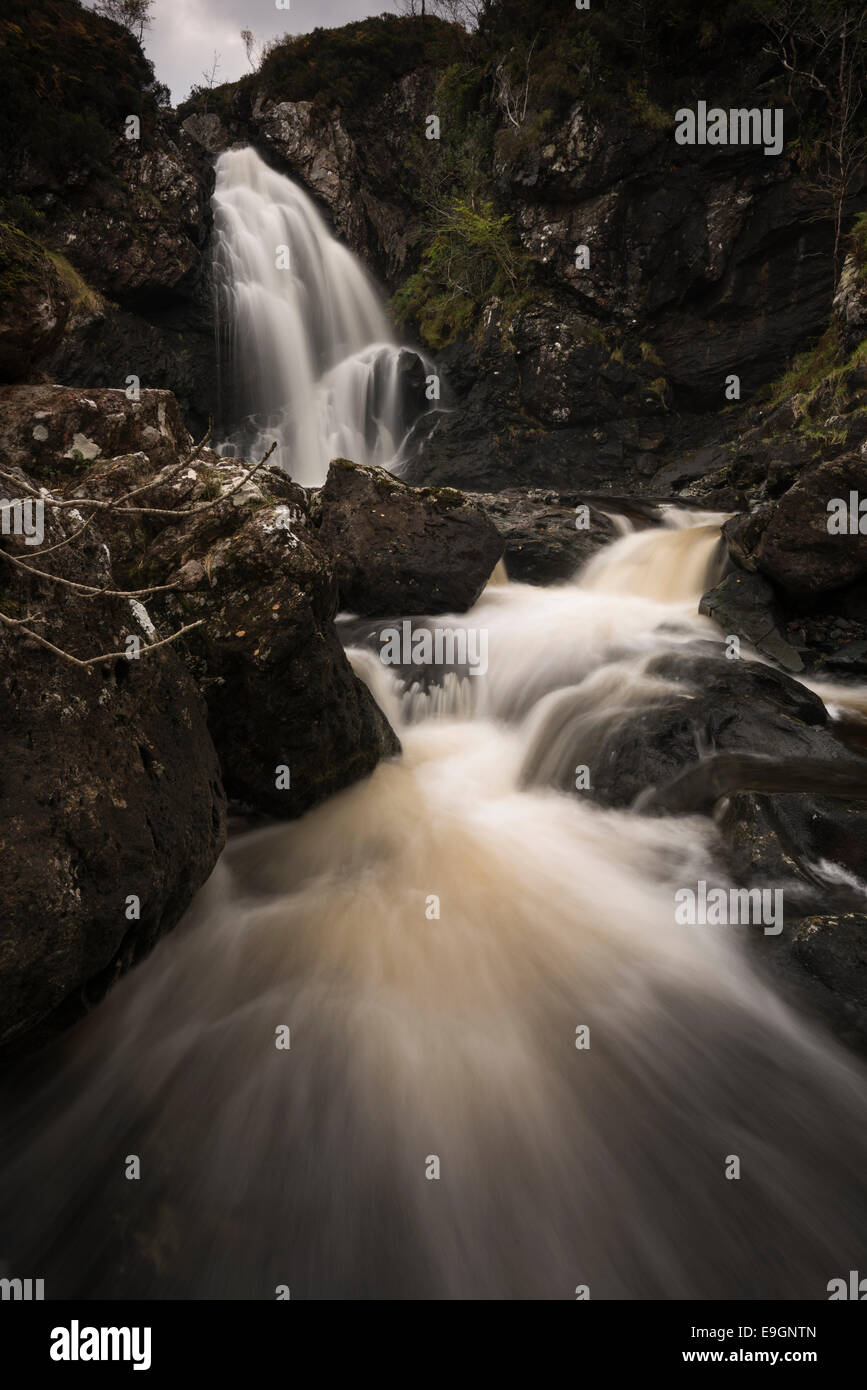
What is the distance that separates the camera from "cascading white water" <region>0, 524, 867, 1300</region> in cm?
209

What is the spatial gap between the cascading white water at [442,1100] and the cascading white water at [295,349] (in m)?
16.4

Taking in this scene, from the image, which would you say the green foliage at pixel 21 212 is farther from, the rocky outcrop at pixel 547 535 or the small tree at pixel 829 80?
the small tree at pixel 829 80

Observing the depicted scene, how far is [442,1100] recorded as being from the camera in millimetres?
2645

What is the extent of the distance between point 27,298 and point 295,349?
1973 centimetres

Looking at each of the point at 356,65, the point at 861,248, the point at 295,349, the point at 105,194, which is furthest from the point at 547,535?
the point at 356,65

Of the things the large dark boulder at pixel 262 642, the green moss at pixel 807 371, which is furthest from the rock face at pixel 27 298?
the green moss at pixel 807 371

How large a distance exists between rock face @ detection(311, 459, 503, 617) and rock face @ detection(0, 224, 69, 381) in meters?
4.22

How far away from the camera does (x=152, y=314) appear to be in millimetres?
17656

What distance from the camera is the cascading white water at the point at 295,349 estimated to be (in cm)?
1934

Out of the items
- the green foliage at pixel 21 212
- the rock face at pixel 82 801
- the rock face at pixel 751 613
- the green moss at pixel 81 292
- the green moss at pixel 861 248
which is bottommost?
the rock face at pixel 82 801

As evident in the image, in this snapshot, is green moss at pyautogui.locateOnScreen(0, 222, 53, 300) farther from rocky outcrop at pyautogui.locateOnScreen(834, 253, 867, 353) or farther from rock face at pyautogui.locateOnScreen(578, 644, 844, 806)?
rocky outcrop at pyautogui.locateOnScreen(834, 253, 867, 353)
